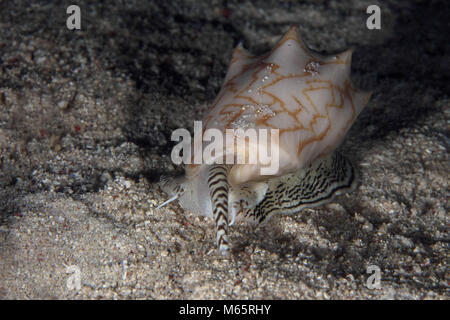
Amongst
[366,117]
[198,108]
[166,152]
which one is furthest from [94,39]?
[366,117]

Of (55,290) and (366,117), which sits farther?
(366,117)

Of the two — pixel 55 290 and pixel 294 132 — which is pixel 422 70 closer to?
pixel 294 132

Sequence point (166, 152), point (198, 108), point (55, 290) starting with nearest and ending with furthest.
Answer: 1. point (55, 290)
2. point (166, 152)
3. point (198, 108)

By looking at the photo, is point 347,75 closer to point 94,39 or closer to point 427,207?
point 427,207

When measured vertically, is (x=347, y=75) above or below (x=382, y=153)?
above

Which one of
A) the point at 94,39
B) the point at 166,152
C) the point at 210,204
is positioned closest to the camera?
the point at 210,204

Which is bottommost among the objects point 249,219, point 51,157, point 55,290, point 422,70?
point 55,290
